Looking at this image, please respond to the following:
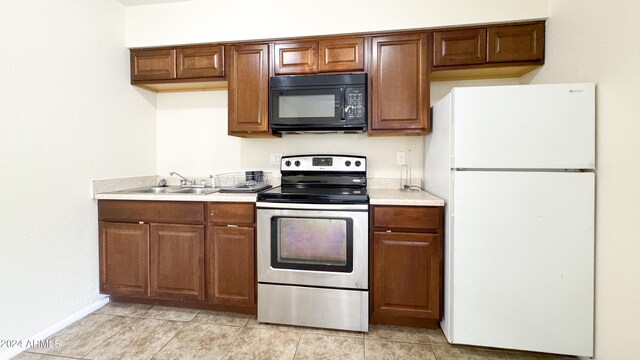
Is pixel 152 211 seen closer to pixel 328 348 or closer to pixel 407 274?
pixel 328 348

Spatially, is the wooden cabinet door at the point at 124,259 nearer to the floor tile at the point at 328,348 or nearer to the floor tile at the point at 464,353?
the floor tile at the point at 328,348

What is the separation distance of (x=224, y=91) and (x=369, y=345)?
8.06ft

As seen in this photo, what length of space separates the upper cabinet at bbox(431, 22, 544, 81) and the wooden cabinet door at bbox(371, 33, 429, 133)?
15cm

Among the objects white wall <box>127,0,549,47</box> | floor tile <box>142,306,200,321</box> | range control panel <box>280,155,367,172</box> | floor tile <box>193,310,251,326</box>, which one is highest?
white wall <box>127,0,549,47</box>

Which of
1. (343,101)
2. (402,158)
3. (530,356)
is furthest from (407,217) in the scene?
(530,356)

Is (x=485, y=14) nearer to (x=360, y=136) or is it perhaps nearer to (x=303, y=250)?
(x=360, y=136)

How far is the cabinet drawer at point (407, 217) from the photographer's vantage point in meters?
1.82

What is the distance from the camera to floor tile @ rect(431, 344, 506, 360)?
1.67 metres

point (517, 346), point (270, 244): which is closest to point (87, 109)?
point (270, 244)

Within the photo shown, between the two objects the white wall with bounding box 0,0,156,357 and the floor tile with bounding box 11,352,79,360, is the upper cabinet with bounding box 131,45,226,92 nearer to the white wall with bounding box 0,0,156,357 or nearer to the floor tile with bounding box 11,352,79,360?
the white wall with bounding box 0,0,156,357

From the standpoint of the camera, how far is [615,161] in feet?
4.62

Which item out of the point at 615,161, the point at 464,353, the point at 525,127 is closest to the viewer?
the point at 615,161

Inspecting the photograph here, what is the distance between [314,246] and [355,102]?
1.11 metres

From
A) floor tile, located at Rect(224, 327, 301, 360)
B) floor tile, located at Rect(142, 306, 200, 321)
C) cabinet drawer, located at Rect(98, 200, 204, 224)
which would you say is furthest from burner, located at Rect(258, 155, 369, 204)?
floor tile, located at Rect(142, 306, 200, 321)
